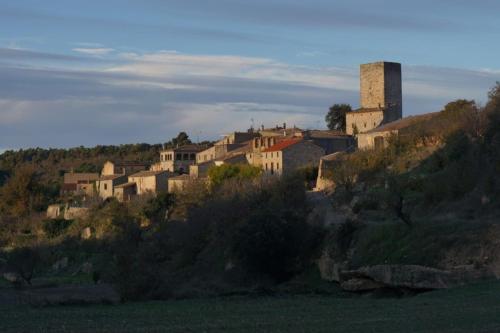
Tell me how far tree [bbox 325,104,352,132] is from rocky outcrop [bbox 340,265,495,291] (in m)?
63.8

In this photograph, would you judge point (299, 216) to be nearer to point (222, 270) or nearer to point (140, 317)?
point (222, 270)

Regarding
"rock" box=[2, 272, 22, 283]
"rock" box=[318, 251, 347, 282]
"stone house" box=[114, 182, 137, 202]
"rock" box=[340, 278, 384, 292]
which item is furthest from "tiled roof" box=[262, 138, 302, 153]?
"rock" box=[340, 278, 384, 292]

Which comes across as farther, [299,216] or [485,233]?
[299,216]

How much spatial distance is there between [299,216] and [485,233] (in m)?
13.2

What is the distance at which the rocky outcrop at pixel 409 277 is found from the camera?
109 feet

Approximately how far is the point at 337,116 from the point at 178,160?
1618 centimetres

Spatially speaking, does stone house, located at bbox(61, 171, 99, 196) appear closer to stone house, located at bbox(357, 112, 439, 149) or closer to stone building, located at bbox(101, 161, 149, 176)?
stone building, located at bbox(101, 161, 149, 176)

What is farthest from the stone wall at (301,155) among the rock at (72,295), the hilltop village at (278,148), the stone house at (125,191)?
the rock at (72,295)

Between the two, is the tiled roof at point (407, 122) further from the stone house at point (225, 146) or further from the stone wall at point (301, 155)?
the stone house at point (225, 146)

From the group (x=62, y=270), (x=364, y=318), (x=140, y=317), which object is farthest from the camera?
(x=62, y=270)

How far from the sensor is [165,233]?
66.9 meters

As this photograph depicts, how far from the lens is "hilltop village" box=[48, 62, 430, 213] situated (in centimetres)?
8000

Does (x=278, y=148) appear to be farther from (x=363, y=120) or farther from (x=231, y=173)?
(x=363, y=120)

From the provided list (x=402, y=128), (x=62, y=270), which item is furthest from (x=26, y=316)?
(x=402, y=128)
